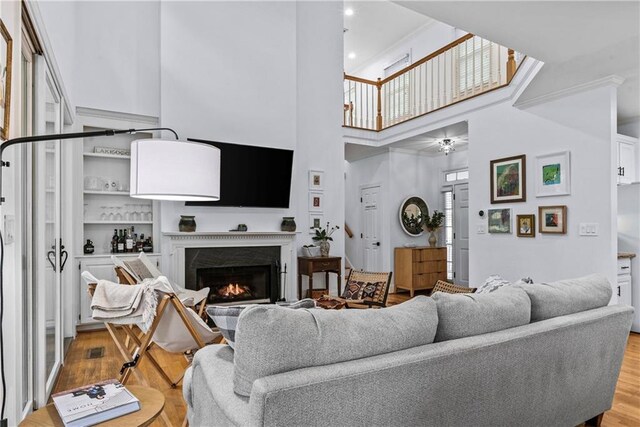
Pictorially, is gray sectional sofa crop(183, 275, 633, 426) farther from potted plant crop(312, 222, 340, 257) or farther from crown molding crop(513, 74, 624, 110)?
potted plant crop(312, 222, 340, 257)

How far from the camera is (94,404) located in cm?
146

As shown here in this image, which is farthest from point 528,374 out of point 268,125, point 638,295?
point 268,125

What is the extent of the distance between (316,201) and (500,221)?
2530 mm

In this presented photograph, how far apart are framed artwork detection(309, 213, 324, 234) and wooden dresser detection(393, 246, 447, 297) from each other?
1.91 m

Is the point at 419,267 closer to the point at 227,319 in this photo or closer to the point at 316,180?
the point at 316,180

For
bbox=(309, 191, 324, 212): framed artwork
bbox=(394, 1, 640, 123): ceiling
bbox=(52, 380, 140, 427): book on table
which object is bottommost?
bbox=(52, 380, 140, 427): book on table

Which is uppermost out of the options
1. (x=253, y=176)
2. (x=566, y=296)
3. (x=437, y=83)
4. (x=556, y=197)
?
(x=437, y=83)

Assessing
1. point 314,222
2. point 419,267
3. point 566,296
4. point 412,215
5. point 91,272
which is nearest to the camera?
point 566,296

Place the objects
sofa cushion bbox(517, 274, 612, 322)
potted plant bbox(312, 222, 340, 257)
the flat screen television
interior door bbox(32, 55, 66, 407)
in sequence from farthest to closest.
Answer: potted plant bbox(312, 222, 340, 257) → the flat screen television → interior door bbox(32, 55, 66, 407) → sofa cushion bbox(517, 274, 612, 322)

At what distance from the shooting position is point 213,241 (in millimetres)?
5055

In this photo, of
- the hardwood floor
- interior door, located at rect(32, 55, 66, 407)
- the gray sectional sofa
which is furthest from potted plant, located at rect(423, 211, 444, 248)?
interior door, located at rect(32, 55, 66, 407)

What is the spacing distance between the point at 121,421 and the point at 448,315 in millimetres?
1332

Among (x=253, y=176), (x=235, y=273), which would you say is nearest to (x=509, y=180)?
(x=253, y=176)

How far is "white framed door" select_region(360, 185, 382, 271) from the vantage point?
298 inches
